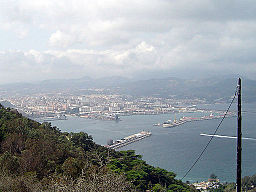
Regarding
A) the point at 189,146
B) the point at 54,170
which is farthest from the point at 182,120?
the point at 54,170

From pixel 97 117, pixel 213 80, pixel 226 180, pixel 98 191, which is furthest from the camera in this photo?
pixel 213 80

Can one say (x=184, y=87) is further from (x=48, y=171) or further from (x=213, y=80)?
(x=48, y=171)

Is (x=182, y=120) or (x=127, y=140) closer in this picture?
→ (x=127, y=140)

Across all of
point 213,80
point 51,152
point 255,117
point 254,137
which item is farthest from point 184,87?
point 51,152

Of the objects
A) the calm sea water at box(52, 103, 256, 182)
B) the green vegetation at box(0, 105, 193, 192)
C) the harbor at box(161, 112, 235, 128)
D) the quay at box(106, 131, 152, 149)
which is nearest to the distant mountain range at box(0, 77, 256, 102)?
the harbor at box(161, 112, 235, 128)

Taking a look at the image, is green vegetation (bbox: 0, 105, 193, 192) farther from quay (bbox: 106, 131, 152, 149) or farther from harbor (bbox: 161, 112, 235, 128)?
harbor (bbox: 161, 112, 235, 128)

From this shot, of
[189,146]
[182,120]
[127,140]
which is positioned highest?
[182,120]

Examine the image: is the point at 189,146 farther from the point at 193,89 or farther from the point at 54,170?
the point at 193,89

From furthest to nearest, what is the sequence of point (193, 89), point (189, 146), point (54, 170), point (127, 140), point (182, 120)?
point (193, 89) → point (182, 120) → point (127, 140) → point (189, 146) → point (54, 170)

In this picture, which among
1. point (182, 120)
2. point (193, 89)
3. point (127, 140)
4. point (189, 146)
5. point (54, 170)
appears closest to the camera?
point (54, 170)
